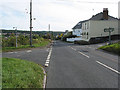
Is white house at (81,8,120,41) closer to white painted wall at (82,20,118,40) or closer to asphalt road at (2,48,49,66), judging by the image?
white painted wall at (82,20,118,40)

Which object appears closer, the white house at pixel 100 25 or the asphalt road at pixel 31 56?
the asphalt road at pixel 31 56

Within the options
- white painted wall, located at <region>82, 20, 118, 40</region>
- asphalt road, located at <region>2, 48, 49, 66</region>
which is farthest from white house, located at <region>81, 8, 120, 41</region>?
asphalt road, located at <region>2, 48, 49, 66</region>

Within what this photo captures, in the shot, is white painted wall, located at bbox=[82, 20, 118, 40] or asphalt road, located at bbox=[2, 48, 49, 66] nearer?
asphalt road, located at bbox=[2, 48, 49, 66]

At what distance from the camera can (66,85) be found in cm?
527

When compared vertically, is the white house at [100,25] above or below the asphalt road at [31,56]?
above

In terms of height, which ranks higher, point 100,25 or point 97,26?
point 100,25

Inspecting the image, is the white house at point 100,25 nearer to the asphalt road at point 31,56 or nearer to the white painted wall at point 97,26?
the white painted wall at point 97,26

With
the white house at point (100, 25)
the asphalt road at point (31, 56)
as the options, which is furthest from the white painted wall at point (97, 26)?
the asphalt road at point (31, 56)

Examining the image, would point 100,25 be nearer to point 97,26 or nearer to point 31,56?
point 97,26

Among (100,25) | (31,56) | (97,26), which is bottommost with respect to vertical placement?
(31,56)

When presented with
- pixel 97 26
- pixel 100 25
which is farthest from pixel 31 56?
pixel 100 25

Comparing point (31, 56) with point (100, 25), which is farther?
point (100, 25)

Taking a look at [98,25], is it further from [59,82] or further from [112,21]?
[59,82]

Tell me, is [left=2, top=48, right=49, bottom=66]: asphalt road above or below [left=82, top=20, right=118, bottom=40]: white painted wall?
below
